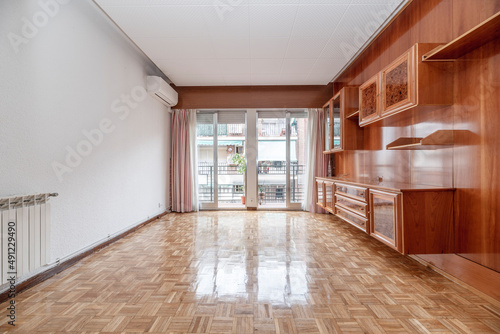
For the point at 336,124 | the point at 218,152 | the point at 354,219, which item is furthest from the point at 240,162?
the point at 354,219

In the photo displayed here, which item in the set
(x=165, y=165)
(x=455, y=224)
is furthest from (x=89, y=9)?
(x=455, y=224)

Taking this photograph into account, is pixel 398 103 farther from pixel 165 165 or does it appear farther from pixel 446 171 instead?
pixel 165 165

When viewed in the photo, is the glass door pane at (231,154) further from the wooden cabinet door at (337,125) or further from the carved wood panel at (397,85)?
the carved wood panel at (397,85)

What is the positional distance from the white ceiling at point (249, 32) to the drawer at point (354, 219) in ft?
7.18

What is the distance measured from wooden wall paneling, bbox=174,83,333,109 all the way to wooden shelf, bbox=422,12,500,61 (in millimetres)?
3110

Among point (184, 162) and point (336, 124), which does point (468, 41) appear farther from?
point (184, 162)

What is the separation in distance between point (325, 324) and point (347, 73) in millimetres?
3915

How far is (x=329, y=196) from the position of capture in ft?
12.4

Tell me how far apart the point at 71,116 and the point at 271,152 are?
3750 mm

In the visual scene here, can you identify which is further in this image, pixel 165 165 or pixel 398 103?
pixel 165 165

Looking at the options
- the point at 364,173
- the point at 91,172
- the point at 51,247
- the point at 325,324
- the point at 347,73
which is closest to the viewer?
the point at 325,324

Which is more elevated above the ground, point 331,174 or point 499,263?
point 331,174

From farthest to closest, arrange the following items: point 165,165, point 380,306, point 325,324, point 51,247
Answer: point 165,165, point 51,247, point 380,306, point 325,324

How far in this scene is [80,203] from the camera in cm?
253
